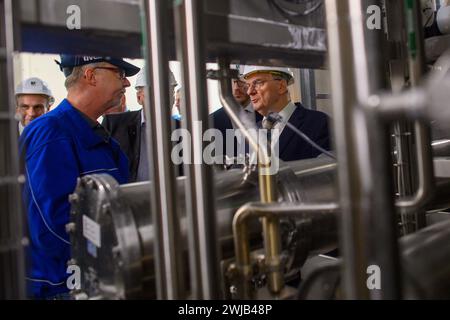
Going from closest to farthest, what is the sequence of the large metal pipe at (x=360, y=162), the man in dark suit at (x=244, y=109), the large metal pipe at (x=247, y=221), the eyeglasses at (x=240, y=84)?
the large metal pipe at (x=360, y=162) → the large metal pipe at (x=247, y=221) → the man in dark suit at (x=244, y=109) → the eyeglasses at (x=240, y=84)

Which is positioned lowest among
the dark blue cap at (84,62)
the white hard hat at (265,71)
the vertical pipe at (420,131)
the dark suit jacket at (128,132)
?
the vertical pipe at (420,131)

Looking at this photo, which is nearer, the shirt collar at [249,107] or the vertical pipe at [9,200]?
the vertical pipe at [9,200]

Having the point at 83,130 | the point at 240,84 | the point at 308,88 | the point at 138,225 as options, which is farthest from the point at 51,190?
the point at 308,88

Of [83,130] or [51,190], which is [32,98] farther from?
[51,190]

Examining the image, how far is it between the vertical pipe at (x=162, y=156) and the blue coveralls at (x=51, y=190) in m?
0.69

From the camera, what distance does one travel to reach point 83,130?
53.6 inches

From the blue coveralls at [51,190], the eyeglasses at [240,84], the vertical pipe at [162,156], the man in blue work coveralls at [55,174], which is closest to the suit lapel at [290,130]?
the eyeglasses at [240,84]

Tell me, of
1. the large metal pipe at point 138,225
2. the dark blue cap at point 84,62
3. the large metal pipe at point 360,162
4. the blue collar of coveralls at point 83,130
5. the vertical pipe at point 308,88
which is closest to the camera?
the large metal pipe at point 360,162

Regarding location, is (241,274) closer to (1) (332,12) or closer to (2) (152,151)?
(2) (152,151)

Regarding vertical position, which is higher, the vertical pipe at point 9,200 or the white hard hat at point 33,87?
the white hard hat at point 33,87

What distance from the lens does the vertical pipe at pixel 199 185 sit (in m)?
0.60

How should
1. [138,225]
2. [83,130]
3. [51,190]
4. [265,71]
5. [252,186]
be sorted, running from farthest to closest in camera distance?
1. [265,71]
2. [83,130]
3. [51,190]
4. [252,186]
5. [138,225]

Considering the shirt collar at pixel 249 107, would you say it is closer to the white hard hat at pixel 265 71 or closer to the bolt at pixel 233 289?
the white hard hat at pixel 265 71

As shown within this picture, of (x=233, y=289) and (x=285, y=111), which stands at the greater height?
(x=285, y=111)
